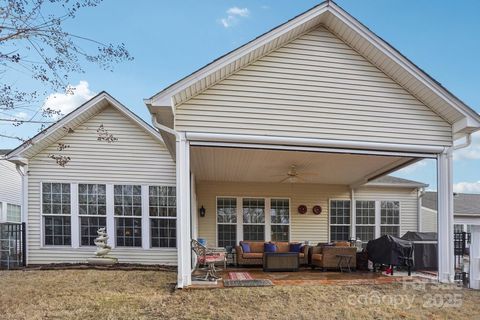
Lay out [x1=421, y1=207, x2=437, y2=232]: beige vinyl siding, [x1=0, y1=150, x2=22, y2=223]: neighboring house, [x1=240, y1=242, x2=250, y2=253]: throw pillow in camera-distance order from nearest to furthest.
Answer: [x1=240, y1=242, x2=250, y2=253]: throw pillow → [x1=0, y1=150, x2=22, y2=223]: neighboring house → [x1=421, y1=207, x2=437, y2=232]: beige vinyl siding

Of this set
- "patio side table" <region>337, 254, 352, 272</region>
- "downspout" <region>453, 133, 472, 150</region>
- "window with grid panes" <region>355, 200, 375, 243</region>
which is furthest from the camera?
"window with grid panes" <region>355, 200, 375, 243</region>

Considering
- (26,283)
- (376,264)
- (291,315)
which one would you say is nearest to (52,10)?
(291,315)

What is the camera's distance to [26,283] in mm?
7766

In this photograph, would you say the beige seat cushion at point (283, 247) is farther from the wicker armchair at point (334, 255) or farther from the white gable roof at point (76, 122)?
the white gable roof at point (76, 122)

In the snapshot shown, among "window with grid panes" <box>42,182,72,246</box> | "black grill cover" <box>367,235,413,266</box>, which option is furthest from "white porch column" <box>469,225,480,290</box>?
"window with grid panes" <box>42,182,72,246</box>

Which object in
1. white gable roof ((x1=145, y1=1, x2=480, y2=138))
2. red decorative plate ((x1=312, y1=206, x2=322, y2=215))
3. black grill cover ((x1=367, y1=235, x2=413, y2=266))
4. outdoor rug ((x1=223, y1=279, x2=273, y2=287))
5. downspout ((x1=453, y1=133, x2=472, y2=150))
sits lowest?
outdoor rug ((x1=223, y1=279, x2=273, y2=287))

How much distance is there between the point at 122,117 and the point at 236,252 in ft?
18.7

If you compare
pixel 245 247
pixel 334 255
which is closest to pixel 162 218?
pixel 245 247

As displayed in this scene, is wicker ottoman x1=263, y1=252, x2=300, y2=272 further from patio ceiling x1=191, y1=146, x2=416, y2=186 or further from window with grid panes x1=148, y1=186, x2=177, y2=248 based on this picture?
window with grid panes x1=148, y1=186, x2=177, y2=248

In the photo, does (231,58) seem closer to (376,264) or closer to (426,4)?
(376,264)

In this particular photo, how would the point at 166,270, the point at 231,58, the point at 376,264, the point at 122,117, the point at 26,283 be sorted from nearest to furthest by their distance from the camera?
1. the point at 231,58
2. the point at 26,283
3. the point at 376,264
4. the point at 166,270
5. the point at 122,117

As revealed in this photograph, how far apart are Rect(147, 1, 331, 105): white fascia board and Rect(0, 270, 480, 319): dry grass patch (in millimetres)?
3635

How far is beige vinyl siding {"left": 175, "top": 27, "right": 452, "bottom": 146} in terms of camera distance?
690 cm

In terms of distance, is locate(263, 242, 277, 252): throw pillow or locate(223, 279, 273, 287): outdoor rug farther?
locate(263, 242, 277, 252): throw pillow
